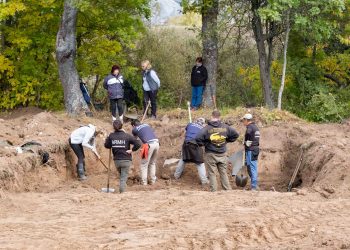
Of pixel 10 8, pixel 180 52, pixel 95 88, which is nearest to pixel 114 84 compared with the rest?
pixel 10 8

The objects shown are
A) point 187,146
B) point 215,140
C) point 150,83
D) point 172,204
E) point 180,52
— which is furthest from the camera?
point 180,52

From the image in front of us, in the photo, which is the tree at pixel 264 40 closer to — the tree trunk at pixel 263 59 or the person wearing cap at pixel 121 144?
the tree trunk at pixel 263 59

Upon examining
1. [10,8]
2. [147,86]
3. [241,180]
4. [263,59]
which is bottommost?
[241,180]

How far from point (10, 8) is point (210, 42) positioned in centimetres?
682

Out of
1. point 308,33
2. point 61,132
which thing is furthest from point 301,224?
point 308,33

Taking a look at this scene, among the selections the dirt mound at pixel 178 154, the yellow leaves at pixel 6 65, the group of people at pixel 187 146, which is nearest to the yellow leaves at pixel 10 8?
the yellow leaves at pixel 6 65

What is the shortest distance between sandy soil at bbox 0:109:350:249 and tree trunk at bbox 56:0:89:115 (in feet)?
8.22

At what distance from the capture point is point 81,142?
18.4 meters

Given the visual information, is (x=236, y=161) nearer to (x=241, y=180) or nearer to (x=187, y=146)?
(x=241, y=180)

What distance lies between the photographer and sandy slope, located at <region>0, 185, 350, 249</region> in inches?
440

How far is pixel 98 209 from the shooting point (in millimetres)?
13523

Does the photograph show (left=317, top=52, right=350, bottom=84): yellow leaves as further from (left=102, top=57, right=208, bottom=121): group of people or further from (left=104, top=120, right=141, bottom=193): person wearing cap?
(left=104, top=120, right=141, bottom=193): person wearing cap

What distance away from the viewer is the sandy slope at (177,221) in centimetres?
1117

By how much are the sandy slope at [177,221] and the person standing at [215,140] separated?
2042 millimetres
